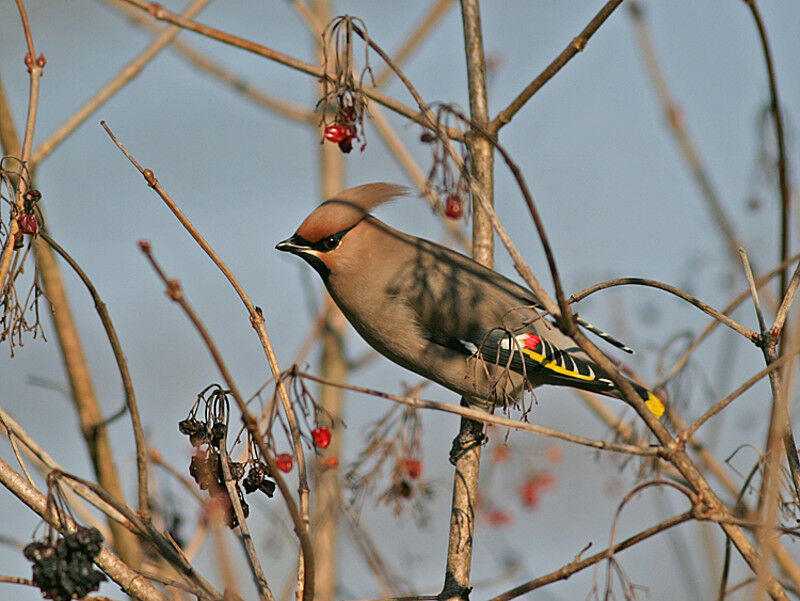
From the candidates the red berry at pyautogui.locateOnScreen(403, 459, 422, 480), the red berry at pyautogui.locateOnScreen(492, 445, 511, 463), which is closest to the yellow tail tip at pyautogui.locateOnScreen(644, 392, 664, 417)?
the red berry at pyautogui.locateOnScreen(492, 445, 511, 463)

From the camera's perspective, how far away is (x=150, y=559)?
2.41m

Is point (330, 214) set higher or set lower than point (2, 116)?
higher

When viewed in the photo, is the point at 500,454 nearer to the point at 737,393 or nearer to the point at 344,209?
the point at 344,209

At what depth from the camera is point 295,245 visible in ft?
11.4

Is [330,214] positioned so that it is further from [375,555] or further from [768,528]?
[768,528]

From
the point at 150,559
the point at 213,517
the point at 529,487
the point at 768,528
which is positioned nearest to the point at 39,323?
the point at 150,559

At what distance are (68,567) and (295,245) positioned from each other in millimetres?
2030

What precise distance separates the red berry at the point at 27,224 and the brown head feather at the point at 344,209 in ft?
5.14

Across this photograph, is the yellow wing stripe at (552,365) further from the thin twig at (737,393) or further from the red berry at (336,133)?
the thin twig at (737,393)

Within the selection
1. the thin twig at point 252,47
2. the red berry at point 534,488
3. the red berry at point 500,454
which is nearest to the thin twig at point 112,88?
the thin twig at point 252,47

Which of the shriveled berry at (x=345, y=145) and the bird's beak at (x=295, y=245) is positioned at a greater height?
the bird's beak at (x=295, y=245)

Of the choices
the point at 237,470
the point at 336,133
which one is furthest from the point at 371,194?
the point at 237,470

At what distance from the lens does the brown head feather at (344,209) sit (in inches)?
136

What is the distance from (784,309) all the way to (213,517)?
122 centimetres
